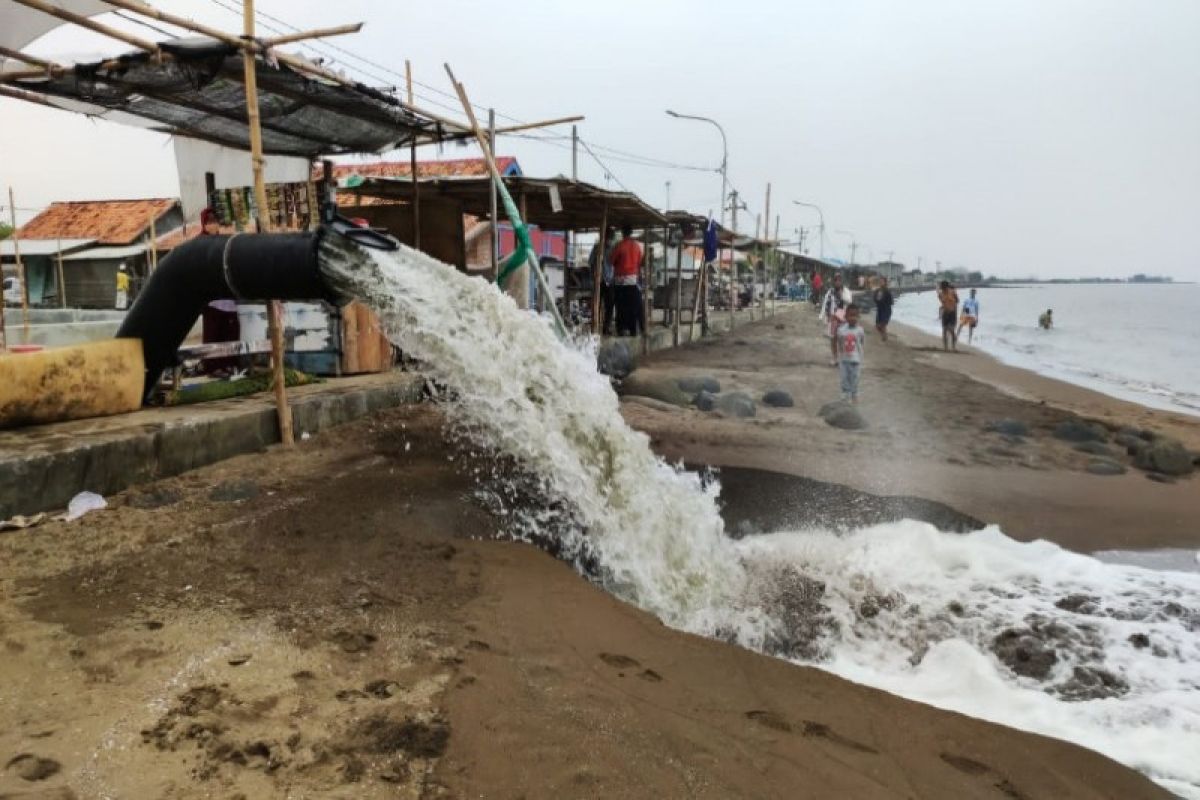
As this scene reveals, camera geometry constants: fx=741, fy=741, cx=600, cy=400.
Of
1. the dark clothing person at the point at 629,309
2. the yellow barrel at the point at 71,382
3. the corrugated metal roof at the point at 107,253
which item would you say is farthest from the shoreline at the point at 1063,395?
the corrugated metal roof at the point at 107,253

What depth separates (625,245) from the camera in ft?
48.6

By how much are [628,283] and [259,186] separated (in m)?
10.3

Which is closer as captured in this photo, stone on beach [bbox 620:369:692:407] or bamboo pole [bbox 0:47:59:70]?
bamboo pole [bbox 0:47:59:70]

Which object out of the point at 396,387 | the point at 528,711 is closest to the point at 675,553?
the point at 528,711

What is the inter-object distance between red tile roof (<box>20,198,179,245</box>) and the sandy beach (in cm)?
2602

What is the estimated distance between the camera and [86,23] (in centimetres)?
473

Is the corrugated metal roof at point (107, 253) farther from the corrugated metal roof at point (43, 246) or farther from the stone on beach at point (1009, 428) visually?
the stone on beach at point (1009, 428)

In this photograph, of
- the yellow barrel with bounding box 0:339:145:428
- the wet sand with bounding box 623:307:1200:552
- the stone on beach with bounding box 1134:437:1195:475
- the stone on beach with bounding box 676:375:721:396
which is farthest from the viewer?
the stone on beach with bounding box 676:375:721:396

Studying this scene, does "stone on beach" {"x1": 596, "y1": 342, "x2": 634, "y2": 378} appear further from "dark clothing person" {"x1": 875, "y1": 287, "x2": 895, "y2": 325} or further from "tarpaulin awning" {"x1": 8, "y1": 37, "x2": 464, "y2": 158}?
"dark clothing person" {"x1": 875, "y1": 287, "x2": 895, "y2": 325}

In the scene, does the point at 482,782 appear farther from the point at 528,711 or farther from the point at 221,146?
the point at 221,146

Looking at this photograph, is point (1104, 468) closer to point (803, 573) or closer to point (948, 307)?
point (803, 573)

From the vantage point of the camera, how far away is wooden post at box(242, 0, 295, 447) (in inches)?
218

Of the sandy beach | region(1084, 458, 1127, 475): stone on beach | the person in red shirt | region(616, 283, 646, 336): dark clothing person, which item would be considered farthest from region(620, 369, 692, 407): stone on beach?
the sandy beach

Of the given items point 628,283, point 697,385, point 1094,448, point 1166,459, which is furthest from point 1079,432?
point 628,283
